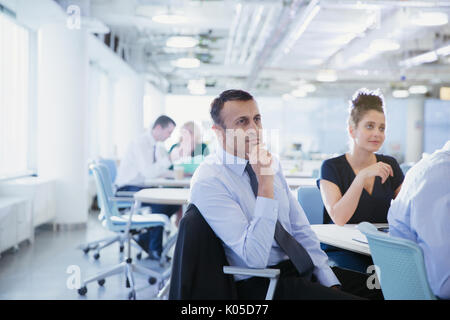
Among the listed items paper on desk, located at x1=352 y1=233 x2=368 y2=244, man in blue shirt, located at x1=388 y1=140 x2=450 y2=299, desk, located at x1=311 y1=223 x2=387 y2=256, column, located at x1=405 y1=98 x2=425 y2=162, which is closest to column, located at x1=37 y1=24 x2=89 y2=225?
desk, located at x1=311 y1=223 x2=387 y2=256

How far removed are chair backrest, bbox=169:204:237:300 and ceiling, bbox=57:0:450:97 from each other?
13.3 feet

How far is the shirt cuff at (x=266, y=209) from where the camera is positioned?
63.1 inches

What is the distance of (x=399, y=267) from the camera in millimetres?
1425

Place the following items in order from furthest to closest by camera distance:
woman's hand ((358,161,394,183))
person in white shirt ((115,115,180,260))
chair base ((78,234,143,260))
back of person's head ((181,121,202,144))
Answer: back of person's head ((181,121,202,144)) → person in white shirt ((115,115,180,260)) → chair base ((78,234,143,260)) → woman's hand ((358,161,394,183))

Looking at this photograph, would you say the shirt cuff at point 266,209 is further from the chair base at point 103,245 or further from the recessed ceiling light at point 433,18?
the recessed ceiling light at point 433,18

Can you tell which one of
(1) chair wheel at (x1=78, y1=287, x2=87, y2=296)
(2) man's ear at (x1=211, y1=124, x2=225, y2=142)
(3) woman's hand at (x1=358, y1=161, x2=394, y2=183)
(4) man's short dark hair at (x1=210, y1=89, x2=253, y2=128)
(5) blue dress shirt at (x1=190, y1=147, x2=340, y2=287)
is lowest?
(1) chair wheel at (x1=78, y1=287, x2=87, y2=296)

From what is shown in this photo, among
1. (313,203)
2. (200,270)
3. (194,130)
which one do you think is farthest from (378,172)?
(194,130)

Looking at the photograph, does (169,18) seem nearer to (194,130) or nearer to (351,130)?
(194,130)

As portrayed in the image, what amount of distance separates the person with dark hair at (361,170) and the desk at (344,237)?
0.10 meters

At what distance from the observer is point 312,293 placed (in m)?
1.58

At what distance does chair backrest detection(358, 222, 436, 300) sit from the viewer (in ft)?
4.46

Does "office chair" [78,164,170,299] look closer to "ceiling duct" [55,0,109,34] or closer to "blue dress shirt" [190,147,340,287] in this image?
"blue dress shirt" [190,147,340,287]

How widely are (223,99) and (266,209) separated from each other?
505 mm
